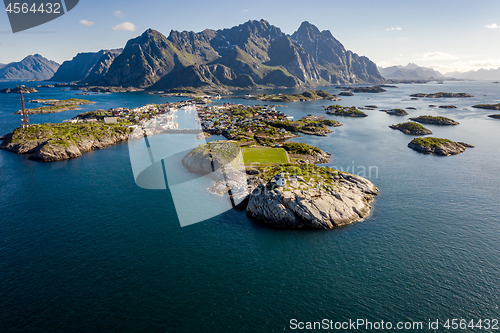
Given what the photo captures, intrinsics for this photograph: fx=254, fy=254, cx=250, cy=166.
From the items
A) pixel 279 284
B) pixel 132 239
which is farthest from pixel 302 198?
pixel 132 239


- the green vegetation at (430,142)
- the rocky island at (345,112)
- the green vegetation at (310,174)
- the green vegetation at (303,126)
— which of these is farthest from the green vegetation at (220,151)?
the rocky island at (345,112)

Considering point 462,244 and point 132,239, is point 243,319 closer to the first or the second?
point 132,239

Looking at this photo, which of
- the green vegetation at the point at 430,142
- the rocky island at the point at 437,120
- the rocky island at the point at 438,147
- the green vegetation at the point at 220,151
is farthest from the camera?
the rocky island at the point at 437,120

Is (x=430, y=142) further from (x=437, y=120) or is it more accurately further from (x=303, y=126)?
(x=437, y=120)

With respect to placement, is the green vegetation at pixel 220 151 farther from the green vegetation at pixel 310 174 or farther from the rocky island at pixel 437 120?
the rocky island at pixel 437 120

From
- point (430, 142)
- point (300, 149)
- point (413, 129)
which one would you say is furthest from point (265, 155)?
point (413, 129)

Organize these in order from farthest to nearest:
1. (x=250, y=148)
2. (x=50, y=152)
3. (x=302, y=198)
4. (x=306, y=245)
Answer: (x=250, y=148)
(x=50, y=152)
(x=302, y=198)
(x=306, y=245)
